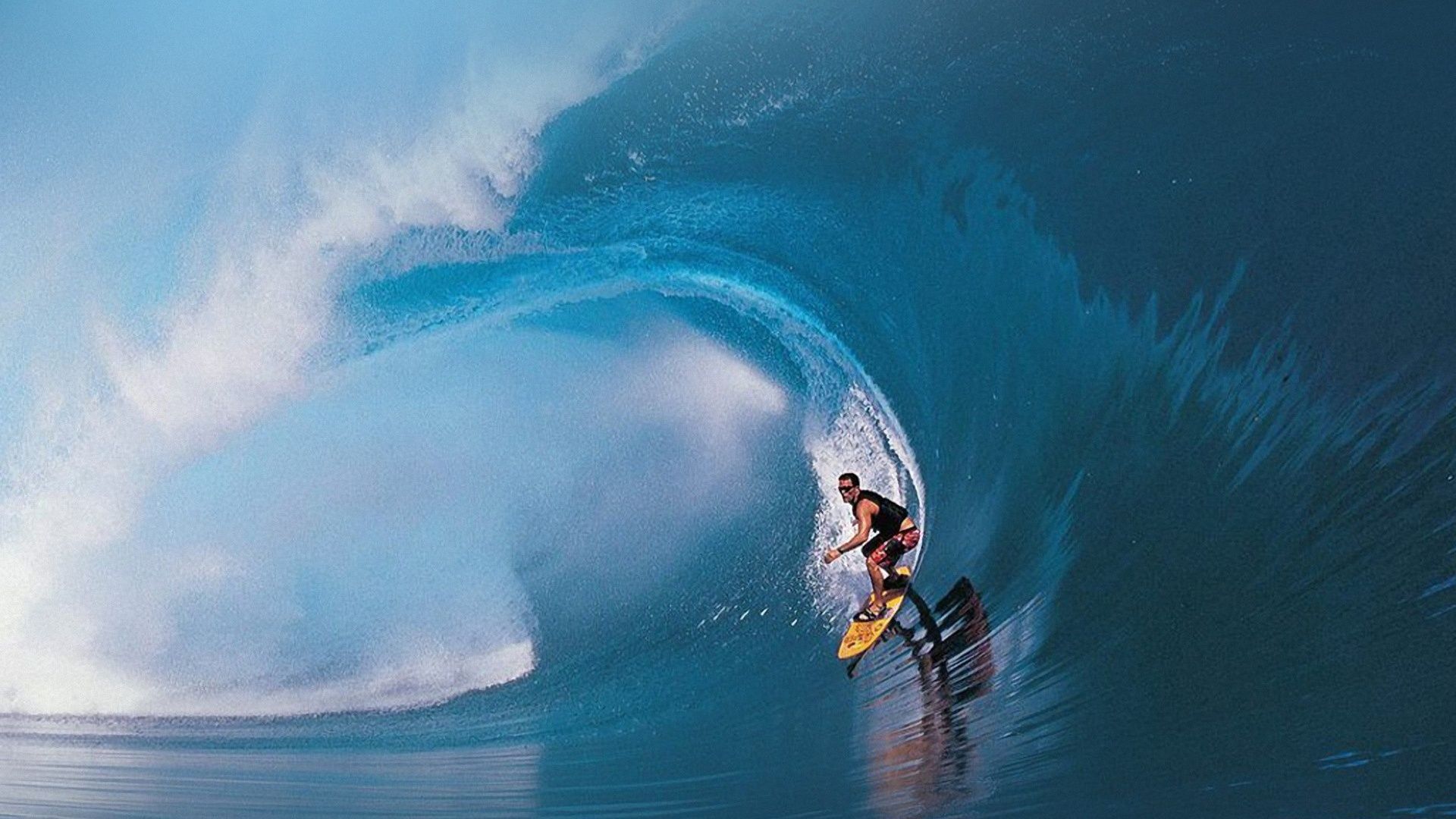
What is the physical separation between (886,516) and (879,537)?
0.32 ft

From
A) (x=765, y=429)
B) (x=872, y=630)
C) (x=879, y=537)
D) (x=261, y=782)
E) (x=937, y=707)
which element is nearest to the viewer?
(x=937, y=707)

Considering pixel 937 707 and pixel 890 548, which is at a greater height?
pixel 890 548

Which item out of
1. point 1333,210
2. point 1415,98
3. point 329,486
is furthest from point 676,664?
point 1415,98

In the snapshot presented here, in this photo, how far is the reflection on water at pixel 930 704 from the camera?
408cm

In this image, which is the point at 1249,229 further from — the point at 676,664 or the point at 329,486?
the point at 329,486

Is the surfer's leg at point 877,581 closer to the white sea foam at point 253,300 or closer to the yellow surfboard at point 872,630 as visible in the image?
the yellow surfboard at point 872,630

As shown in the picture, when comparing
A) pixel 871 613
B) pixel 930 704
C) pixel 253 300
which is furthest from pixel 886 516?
pixel 253 300

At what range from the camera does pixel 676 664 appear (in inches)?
245

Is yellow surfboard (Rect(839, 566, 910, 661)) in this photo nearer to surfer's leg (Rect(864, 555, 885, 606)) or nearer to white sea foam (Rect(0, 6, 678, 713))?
surfer's leg (Rect(864, 555, 885, 606))

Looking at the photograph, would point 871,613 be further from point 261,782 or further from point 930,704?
point 261,782

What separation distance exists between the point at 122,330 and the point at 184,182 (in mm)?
1062

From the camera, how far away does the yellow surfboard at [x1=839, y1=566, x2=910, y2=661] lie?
566cm

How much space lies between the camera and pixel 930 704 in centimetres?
491

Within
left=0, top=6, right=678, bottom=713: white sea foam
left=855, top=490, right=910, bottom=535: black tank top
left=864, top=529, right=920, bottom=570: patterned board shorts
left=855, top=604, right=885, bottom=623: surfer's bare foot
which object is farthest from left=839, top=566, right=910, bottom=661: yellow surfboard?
left=0, top=6, right=678, bottom=713: white sea foam
